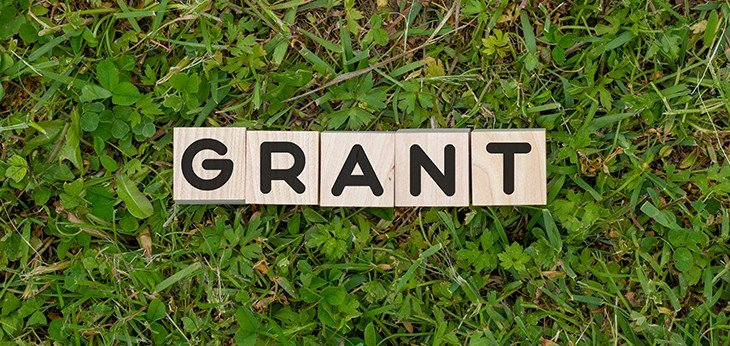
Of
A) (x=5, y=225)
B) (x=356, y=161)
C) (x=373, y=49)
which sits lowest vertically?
(x=5, y=225)

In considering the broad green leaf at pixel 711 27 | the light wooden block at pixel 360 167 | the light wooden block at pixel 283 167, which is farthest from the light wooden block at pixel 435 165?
the broad green leaf at pixel 711 27

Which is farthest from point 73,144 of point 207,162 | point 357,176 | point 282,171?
point 357,176

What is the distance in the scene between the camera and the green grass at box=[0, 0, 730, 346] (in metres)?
1.58

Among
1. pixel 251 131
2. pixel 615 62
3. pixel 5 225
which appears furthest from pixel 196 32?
pixel 615 62

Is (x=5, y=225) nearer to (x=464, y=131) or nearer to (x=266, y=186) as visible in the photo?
(x=266, y=186)

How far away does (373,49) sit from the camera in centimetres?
163

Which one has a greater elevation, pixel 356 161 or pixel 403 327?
pixel 356 161

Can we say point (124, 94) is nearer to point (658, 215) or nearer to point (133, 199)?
point (133, 199)

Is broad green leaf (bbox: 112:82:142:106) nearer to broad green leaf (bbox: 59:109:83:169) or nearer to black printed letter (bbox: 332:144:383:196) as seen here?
broad green leaf (bbox: 59:109:83:169)

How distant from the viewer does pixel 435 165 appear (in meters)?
1.56

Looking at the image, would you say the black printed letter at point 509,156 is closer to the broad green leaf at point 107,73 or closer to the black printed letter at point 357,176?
the black printed letter at point 357,176

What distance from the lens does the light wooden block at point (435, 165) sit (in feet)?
5.11

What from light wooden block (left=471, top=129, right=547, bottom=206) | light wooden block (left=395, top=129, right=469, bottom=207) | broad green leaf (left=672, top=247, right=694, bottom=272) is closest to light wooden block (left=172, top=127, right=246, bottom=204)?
light wooden block (left=395, top=129, right=469, bottom=207)

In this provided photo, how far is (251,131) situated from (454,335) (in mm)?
686
